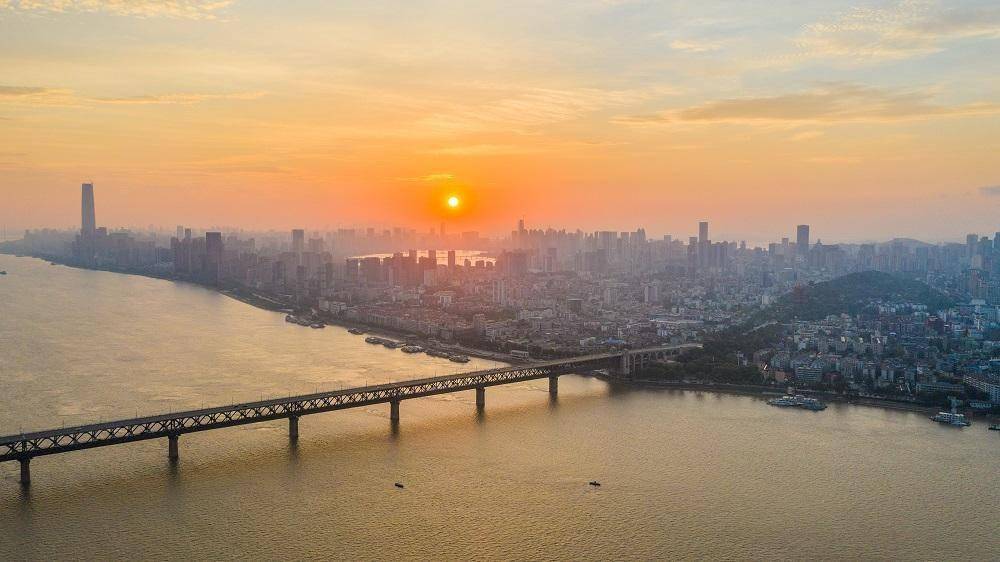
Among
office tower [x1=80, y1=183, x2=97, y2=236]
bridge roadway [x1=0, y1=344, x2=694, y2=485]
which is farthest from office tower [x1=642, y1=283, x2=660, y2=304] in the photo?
office tower [x1=80, y1=183, x2=97, y2=236]

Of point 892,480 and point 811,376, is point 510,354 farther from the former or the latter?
point 892,480

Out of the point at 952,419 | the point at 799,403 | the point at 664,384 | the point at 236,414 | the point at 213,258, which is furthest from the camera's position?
the point at 213,258

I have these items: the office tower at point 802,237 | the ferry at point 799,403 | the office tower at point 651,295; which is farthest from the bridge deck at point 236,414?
the office tower at point 802,237

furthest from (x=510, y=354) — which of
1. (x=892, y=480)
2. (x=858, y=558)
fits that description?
(x=858, y=558)

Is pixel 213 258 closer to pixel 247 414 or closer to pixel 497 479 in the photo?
pixel 247 414

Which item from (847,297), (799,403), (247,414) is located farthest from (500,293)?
(247,414)

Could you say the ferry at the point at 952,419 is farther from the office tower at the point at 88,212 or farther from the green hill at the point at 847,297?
the office tower at the point at 88,212
